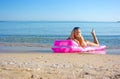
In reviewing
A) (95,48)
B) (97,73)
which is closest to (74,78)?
(97,73)

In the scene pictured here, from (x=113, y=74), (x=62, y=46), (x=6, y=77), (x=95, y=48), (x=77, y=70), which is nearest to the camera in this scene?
(x=6, y=77)

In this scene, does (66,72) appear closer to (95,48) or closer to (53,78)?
(53,78)

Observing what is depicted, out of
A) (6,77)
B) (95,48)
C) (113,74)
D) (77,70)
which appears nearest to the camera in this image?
(6,77)

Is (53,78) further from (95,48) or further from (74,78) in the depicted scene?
(95,48)

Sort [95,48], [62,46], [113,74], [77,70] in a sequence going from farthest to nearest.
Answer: [95,48]
[62,46]
[77,70]
[113,74]

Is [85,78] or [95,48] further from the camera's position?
[95,48]

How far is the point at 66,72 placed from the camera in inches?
301

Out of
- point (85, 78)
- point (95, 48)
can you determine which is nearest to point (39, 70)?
point (85, 78)

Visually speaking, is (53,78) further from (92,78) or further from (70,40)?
(70,40)

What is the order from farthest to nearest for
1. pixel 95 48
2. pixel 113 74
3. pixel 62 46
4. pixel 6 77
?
pixel 95 48
pixel 62 46
pixel 113 74
pixel 6 77

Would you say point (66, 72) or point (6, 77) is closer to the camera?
point (6, 77)

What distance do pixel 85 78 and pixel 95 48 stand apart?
298 inches

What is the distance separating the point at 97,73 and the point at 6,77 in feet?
7.05

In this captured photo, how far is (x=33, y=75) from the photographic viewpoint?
7.12 m
